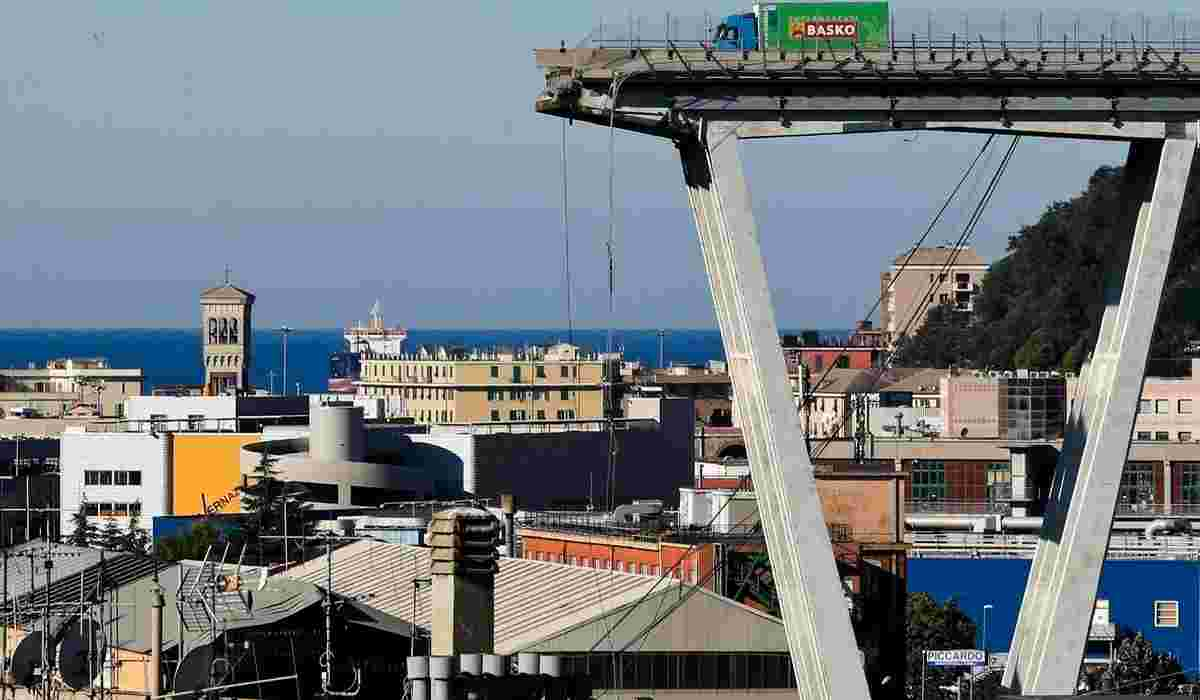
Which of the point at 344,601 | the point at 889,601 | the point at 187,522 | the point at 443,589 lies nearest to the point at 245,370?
the point at 187,522

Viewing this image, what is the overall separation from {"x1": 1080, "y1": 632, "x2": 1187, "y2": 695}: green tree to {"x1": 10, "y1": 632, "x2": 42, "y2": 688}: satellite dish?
1944cm

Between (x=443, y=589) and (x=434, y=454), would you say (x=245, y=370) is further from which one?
(x=443, y=589)

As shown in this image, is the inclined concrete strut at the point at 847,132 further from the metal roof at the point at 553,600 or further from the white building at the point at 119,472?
the white building at the point at 119,472

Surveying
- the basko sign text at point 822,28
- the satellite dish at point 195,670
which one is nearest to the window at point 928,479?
the satellite dish at point 195,670

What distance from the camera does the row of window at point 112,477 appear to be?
362 ft

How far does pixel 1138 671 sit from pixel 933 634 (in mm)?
5010

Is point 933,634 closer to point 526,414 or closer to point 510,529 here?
point 510,529

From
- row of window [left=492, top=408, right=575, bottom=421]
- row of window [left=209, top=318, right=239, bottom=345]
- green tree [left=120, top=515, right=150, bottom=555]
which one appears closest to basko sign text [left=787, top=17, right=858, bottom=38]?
green tree [left=120, top=515, right=150, bottom=555]

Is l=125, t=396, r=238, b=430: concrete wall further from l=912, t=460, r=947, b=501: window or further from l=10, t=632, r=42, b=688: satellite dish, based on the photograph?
l=10, t=632, r=42, b=688: satellite dish

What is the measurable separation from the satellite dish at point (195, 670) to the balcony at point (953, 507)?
5155 cm

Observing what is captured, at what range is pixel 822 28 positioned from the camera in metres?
35.0

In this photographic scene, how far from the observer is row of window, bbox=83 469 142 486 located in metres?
110

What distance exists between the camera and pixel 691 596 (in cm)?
4594

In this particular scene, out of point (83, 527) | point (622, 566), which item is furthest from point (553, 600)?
point (83, 527)
